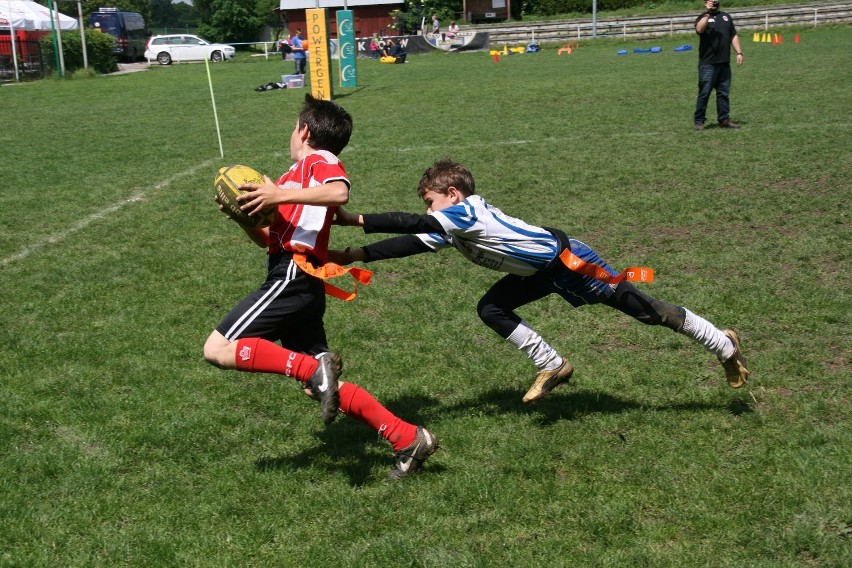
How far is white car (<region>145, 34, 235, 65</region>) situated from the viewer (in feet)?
161

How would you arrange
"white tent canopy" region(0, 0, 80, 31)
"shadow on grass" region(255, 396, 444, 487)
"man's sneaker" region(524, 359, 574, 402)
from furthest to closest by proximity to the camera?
"white tent canopy" region(0, 0, 80, 31) → "man's sneaker" region(524, 359, 574, 402) → "shadow on grass" region(255, 396, 444, 487)

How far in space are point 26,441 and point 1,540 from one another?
1.06m

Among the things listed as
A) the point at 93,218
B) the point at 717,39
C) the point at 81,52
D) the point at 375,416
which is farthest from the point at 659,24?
the point at 375,416

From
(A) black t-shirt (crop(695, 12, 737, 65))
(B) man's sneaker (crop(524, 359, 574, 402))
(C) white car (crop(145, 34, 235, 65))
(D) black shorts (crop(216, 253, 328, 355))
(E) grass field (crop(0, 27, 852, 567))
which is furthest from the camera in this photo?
(C) white car (crop(145, 34, 235, 65))

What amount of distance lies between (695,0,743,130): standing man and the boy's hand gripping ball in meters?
11.7

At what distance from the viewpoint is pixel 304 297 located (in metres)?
4.48

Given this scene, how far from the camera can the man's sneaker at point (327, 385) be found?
4.14m

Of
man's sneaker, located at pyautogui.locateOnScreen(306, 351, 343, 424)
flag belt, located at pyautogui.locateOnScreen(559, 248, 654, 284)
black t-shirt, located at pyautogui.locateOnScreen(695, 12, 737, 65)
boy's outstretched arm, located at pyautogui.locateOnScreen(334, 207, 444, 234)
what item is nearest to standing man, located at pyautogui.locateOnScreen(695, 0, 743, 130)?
black t-shirt, located at pyautogui.locateOnScreen(695, 12, 737, 65)

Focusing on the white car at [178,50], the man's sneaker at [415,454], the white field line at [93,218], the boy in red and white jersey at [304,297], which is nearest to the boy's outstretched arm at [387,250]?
the boy in red and white jersey at [304,297]

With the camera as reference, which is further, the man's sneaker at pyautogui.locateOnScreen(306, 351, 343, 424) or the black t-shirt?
the black t-shirt

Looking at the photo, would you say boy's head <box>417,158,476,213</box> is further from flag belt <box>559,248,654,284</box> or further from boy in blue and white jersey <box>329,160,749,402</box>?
flag belt <box>559,248,654,284</box>

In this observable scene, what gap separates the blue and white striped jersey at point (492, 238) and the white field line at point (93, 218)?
5390 millimetres

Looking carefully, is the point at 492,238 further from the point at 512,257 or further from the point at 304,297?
the point at 304,297

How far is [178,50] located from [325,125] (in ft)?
159
